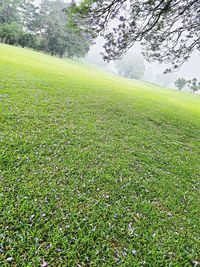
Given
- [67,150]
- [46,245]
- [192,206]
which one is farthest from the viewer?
[67,150]

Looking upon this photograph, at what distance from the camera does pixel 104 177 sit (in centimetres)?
424

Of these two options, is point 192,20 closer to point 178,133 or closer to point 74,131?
point 178,133

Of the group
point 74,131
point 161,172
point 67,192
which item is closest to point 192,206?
point 161,172

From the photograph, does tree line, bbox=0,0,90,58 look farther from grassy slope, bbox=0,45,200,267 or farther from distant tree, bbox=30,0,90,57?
grassy slope, bbox=0,45,200,267

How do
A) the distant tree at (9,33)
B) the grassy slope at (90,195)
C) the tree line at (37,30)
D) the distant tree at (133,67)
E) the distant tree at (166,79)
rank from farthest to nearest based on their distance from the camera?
the distant tree at (166,79) < the distant tree at (133,67) < the tree line at (37,30) < the distant tree at (9,33) < the grassy slope at (90,195)

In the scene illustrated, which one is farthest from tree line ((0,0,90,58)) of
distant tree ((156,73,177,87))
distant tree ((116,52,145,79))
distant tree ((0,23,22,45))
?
distant tree ((156,73,177,87))

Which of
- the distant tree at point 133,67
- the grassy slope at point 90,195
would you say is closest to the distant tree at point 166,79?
the distant tree at point 133,67

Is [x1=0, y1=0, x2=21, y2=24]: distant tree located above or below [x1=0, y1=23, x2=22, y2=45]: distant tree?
above

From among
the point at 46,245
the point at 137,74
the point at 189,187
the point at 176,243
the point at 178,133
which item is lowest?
the point at 46,245

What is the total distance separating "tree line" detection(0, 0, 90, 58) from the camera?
48581 millimetres

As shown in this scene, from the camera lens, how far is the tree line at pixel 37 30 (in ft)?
159

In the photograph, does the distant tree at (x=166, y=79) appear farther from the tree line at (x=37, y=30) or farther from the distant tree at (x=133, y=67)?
the tree line at (x=37, y=30)

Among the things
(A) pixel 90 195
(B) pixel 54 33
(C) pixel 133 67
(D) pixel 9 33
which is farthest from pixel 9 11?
(A) pixel 90 195

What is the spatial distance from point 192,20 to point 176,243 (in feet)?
29.7
